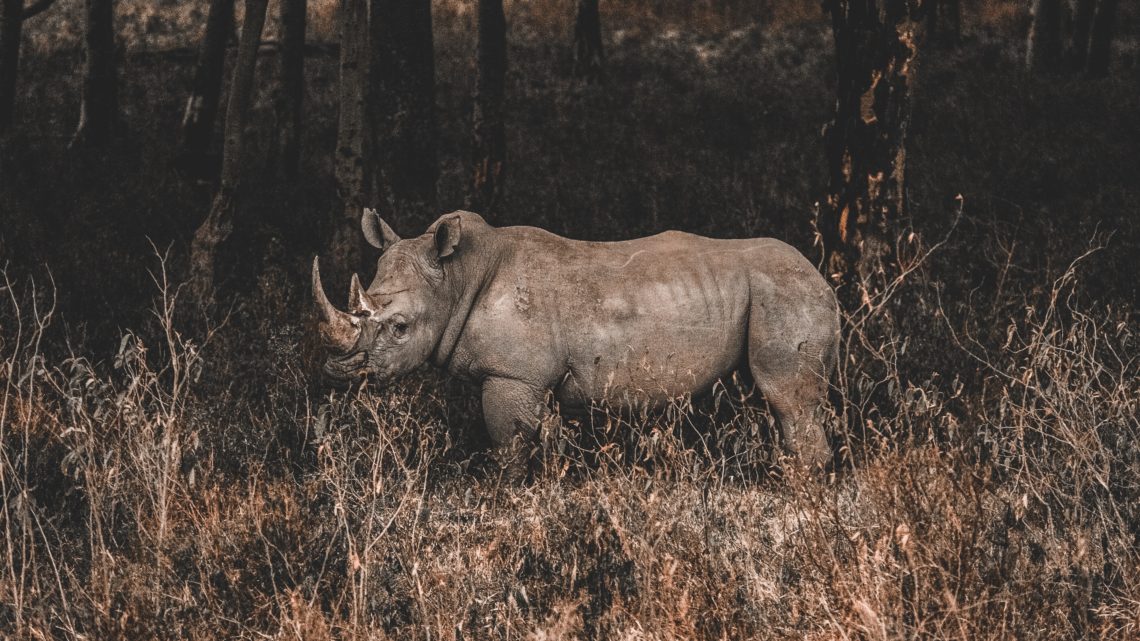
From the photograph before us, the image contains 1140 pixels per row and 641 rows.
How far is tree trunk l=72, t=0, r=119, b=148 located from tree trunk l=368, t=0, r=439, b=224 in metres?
4.37

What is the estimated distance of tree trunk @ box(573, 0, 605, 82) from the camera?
64.4 feet

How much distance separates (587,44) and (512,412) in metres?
15.1

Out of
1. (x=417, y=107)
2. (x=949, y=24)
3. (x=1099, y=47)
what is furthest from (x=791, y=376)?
(x=949, y=24)

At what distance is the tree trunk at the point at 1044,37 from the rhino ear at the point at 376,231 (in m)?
15.3

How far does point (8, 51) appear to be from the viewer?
51.0 ft

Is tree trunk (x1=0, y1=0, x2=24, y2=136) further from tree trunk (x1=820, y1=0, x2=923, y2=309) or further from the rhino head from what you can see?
tree trunk (x1=820, y1=0, x2=923, y2=309)

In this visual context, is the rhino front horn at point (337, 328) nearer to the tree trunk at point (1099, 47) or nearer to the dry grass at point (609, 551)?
the dry grass at point (609, 551)

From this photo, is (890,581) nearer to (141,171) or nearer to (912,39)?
(912,39)

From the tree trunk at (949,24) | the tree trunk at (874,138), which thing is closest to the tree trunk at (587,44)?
the tree trunk at (949,24)

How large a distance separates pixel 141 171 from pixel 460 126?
4548mm

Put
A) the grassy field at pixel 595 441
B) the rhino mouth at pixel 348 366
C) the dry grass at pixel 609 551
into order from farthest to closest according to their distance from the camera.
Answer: the rhino mouth at pixel 348 366, the grassy field at pixel 595 441, the dry grass at pixel 609 551

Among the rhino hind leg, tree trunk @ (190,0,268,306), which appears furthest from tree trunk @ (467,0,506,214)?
the rhino hind leg

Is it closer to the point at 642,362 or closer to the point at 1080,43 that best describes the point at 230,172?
the point at 642,362

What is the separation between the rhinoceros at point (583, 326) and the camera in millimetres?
5602
